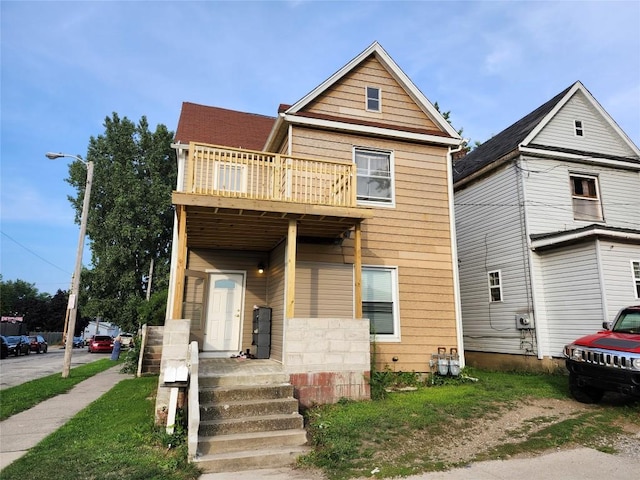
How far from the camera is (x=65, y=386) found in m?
11.1

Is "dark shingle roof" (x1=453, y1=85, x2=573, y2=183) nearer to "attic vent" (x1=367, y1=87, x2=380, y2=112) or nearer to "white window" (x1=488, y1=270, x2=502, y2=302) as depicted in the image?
"white window" (x1=488, y1=270, x2=502, y2=302)

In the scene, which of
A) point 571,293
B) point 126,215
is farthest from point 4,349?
point 571,293

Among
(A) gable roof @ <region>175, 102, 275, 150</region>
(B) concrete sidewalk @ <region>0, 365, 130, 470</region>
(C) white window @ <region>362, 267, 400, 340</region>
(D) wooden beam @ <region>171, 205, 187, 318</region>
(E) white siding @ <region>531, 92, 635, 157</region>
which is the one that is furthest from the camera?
(A) gable roof @ <region>175, 102, 275, 150</region>

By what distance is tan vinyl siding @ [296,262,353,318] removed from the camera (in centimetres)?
920

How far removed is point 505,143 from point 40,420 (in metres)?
14.6

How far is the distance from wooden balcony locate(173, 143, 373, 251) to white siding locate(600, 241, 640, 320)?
6.64 meters

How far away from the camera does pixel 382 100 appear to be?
1099cm

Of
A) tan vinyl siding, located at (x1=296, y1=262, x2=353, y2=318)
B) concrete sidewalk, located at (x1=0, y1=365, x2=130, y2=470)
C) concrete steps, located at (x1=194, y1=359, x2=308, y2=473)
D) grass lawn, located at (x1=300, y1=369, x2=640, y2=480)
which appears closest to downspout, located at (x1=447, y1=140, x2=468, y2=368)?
grass lawn, located at (x1=300, y1=369, x2=640, y2=480)

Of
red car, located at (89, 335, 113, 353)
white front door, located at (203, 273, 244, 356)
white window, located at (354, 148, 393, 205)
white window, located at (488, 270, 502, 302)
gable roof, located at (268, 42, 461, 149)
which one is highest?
gable roof, located at (268, 42, 461, 149)

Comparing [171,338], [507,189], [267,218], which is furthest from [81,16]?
[507,189]

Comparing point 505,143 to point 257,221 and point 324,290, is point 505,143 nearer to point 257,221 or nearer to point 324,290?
point 324,290

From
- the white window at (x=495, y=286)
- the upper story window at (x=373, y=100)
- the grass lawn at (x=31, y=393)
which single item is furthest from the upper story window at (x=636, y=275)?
the grass lawn at (x=31, y=393)

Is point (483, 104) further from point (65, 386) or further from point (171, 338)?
point (65, 386)

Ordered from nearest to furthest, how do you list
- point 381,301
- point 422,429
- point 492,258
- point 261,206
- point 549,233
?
point 422,429, point 261,206, point 381,301, point 549,233, point 492,258
